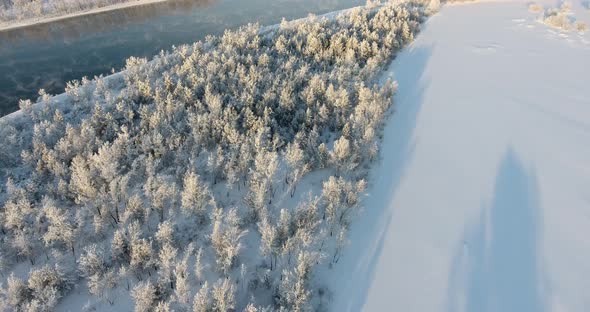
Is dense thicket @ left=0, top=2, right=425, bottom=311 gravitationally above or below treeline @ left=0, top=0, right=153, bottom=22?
below

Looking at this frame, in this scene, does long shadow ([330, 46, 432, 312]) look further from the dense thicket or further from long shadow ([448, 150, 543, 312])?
long shadow ([448, 150, 543, 312])

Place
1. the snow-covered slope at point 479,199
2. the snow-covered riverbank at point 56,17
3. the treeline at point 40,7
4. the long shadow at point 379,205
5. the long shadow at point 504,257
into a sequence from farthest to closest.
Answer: the treeline at point 40,7 < the snow-covered riverbank at point 56,17 < the long shadow at point 379,205 < the snow-covered slope at point 479,199 < the long shadow at point 504,257

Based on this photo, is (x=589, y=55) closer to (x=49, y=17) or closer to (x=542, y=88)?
(x=542, y=88)

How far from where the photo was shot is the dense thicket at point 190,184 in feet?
20.6

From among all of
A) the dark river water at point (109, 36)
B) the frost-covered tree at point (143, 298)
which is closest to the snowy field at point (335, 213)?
the frost-covered tree at point (143, 298)

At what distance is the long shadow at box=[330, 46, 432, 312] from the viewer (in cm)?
651

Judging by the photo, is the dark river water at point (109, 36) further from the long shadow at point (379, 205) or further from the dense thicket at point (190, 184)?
the long shadow at point (379, 205)

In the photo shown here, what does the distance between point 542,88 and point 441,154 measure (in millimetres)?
6904

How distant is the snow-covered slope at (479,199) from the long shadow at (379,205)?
0.08ft

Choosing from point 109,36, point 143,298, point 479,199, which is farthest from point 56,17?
point 479,199

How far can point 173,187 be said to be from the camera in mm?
7797

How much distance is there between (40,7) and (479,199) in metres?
32.7

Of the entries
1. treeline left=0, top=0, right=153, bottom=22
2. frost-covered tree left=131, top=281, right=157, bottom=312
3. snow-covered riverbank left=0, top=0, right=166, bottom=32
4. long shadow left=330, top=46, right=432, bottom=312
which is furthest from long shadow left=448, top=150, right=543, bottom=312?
treeline left=0, top=0, right=153, bottom=22

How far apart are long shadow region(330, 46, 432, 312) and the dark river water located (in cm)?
1498
